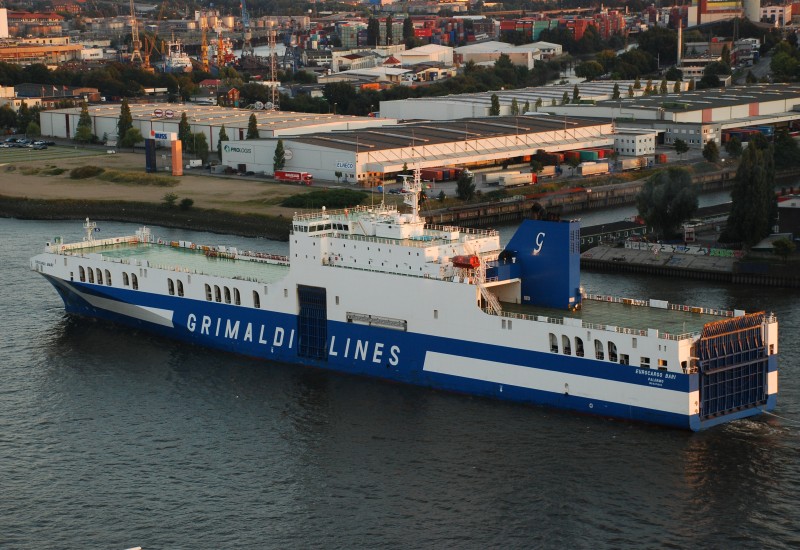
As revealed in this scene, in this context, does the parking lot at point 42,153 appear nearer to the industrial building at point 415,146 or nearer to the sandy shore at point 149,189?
the sandy shore at point 149,189

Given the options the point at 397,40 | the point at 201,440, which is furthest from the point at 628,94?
the point at 201,440

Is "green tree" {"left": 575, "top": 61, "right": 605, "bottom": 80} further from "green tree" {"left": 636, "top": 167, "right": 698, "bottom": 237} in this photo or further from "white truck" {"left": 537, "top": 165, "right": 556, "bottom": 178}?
"green tree" {"left": 636, "top": 167, "right": 698, "bottom": 237}

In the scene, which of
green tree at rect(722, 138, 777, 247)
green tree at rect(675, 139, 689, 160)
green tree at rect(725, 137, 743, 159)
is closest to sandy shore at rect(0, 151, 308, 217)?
green tree at rect(722, 138, 777, 247)

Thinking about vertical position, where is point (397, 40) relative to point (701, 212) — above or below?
above

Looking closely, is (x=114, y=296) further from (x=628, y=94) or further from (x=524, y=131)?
(x=628, y=94)

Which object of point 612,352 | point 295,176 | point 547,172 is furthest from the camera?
point 547,172

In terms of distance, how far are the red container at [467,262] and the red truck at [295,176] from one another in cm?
2820

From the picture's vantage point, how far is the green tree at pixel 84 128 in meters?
72.6

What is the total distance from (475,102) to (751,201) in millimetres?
39224

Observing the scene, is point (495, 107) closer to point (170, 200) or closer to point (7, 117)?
point (170, 200)

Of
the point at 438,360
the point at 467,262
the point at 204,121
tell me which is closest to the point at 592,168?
the point at 204,121

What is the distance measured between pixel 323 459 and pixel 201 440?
2540mm

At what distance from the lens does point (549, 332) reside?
26.8 m

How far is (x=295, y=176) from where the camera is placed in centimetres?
5666
